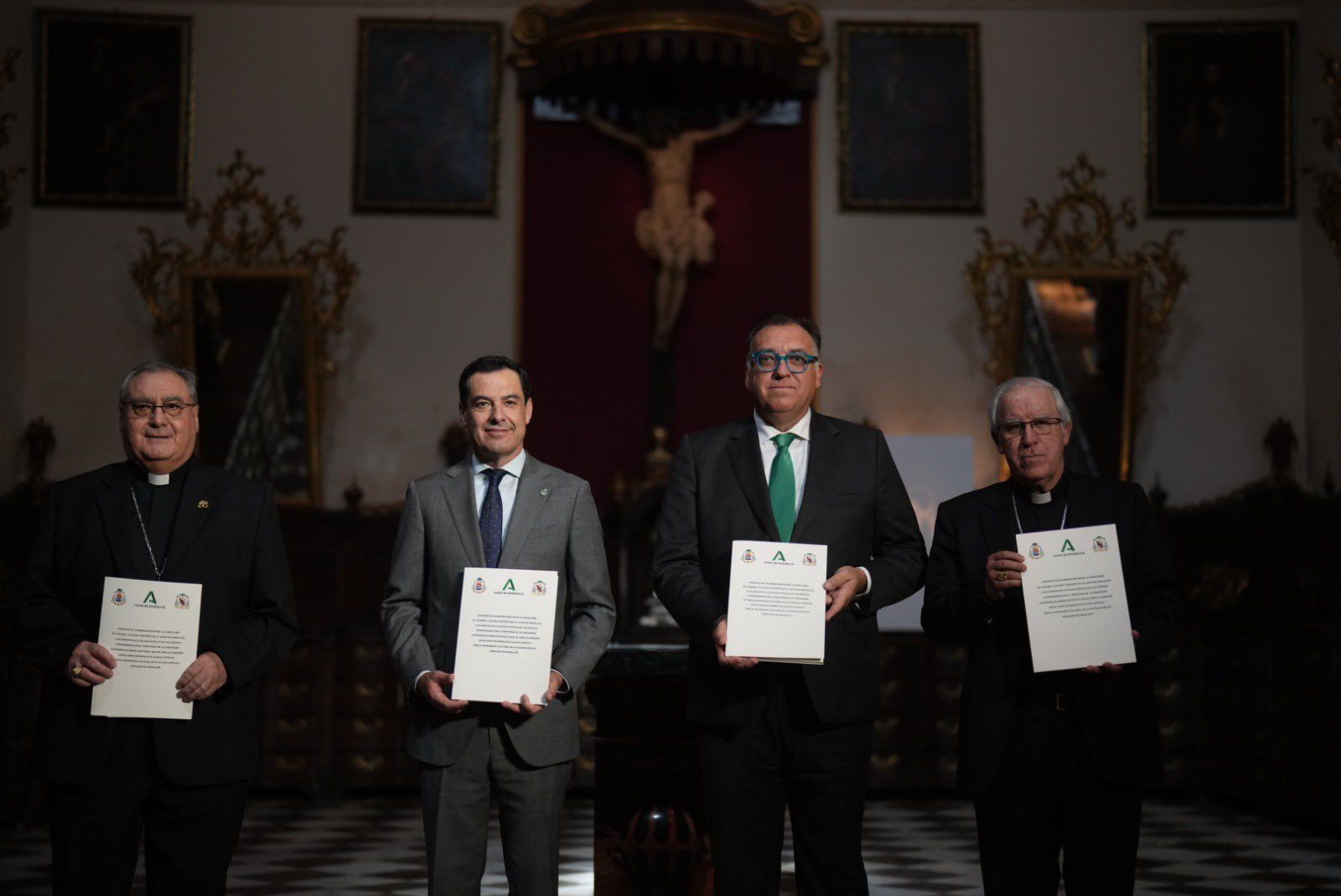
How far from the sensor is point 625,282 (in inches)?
372

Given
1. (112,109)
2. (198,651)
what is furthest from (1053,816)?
(112,109)

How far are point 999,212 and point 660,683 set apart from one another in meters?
5.87

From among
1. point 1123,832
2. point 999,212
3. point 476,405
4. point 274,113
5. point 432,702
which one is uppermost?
point 274,113

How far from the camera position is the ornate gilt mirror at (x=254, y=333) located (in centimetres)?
879

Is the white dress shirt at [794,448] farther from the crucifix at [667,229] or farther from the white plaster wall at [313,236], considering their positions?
the white plaster wall at [313,236]

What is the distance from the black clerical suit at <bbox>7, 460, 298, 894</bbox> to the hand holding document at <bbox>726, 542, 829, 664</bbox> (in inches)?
42.8

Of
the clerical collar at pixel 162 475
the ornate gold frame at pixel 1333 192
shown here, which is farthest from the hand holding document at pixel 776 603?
the ornate gold frame at pixel 1333 192

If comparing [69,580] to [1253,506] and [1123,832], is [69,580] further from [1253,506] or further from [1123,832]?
[1253,506]

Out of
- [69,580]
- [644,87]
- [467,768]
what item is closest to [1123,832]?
[467,768]

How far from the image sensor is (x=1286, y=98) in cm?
935

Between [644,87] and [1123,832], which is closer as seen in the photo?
[1123,832]

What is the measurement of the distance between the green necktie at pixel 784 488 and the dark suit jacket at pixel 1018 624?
0.38m

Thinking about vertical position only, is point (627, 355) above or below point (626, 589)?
above

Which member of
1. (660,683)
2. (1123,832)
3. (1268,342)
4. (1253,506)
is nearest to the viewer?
(1123,832)
